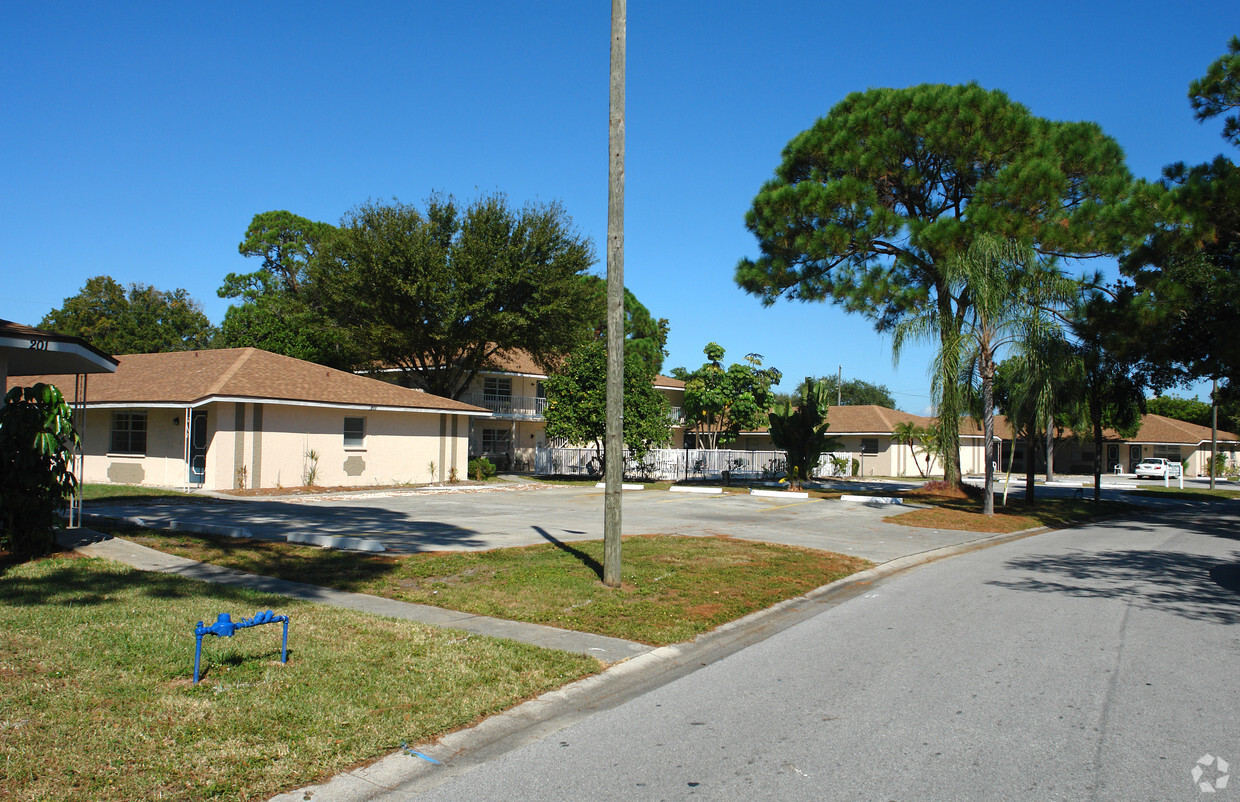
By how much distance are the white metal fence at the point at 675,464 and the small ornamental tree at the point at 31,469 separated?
26.9m

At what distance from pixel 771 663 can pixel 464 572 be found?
4881 mm

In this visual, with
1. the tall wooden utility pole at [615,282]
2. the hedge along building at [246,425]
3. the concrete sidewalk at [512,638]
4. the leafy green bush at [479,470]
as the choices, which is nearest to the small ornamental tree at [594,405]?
the leafy green bush at [479,470]

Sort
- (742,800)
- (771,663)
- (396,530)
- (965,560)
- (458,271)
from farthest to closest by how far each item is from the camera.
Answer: (458,271) < (396,530) < (965,560) < (771,663) < (742,800)

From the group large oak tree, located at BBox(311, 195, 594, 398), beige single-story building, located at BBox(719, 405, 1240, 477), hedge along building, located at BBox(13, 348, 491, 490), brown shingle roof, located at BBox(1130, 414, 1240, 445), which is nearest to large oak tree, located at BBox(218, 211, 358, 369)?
large oak tree, located at BBox(311, 195, 594, 398)

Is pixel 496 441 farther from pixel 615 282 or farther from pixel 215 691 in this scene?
pixel 215 691

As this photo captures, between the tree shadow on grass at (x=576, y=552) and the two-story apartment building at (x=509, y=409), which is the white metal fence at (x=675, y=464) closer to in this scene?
the two-story apartment building at (x=509, y=409)

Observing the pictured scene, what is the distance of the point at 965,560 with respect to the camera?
47.8 feet

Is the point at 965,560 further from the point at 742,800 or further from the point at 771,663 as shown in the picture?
the point at 742,800

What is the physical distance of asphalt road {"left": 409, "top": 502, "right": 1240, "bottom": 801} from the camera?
4.53 meters

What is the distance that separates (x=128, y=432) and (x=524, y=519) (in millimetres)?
16598

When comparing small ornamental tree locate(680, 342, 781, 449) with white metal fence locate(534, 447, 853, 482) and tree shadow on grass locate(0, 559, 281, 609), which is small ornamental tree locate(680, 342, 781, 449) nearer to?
white metal fence locate(534, 447, 853, 482)

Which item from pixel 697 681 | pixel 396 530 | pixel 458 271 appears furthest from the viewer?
pixel 458 271

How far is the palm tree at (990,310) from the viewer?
2152 cm

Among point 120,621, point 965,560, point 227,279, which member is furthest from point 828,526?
point 227,279
